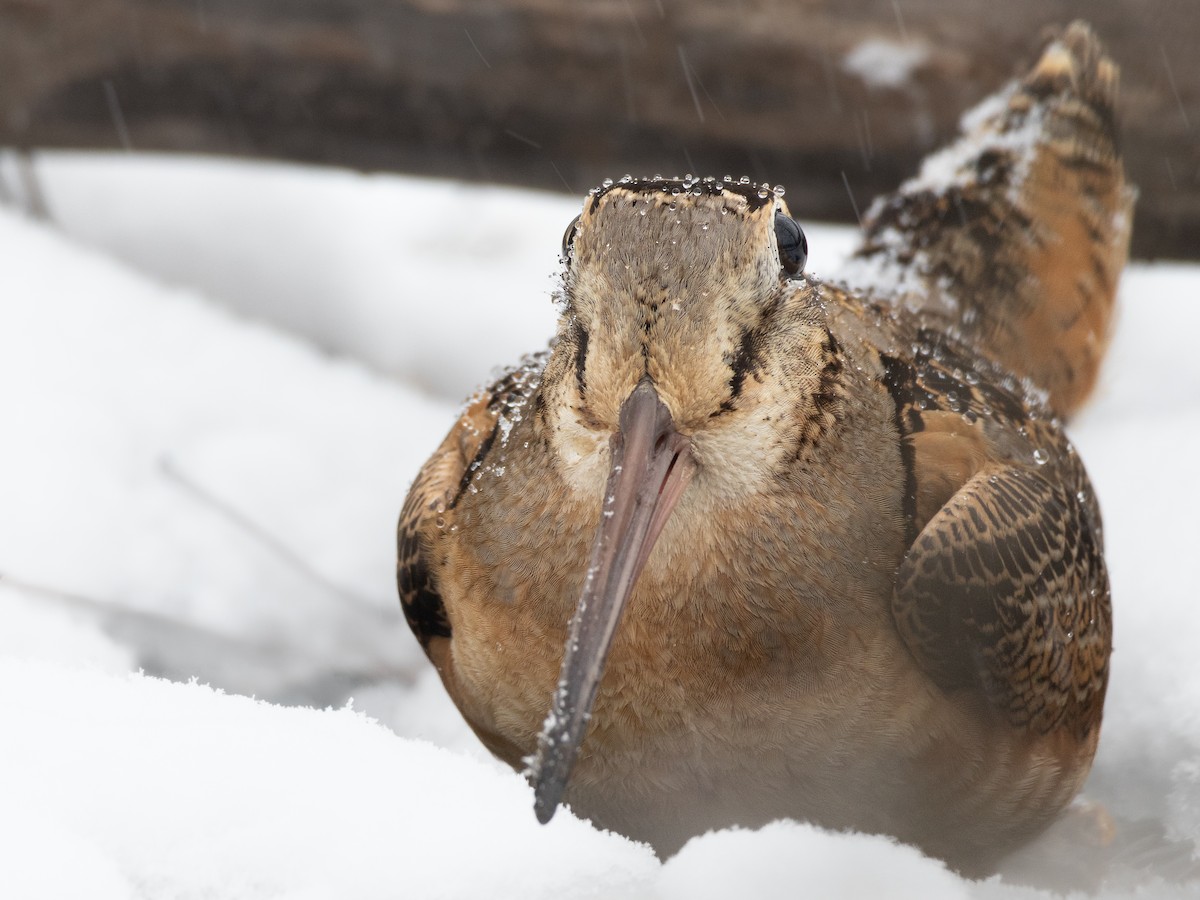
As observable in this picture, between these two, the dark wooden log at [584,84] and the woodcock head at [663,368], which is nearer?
the woodcock head at [663,368]

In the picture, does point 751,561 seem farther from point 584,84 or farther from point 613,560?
point 584,84

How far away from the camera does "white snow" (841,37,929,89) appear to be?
14.7 ft

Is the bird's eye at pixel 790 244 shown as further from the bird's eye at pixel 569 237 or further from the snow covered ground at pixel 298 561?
the snow covered ground at pixel 298 561

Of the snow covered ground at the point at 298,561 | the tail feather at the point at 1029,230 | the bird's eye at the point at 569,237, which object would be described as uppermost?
the tail feather at the point at 1029,230

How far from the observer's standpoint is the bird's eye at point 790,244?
7.31 ft

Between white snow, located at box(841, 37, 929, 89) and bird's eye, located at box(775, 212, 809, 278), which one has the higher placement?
white snow, located at box(841, 37, 929, 89)

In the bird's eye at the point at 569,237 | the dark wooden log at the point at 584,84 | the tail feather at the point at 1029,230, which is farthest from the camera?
the dark wooden log at the point at 584,84

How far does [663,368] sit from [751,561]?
1.52 feet

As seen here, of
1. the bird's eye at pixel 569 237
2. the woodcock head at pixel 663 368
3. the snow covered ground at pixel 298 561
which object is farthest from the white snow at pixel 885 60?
the bird's eye at pixel 569 237

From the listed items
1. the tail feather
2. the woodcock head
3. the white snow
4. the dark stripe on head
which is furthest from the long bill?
the white snow

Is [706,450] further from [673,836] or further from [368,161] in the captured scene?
[368,161]

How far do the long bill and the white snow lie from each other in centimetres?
277

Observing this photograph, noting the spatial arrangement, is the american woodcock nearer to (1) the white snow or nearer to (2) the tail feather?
(2) the tail feather

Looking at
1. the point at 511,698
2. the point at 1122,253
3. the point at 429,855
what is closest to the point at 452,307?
the point at 1122,253
